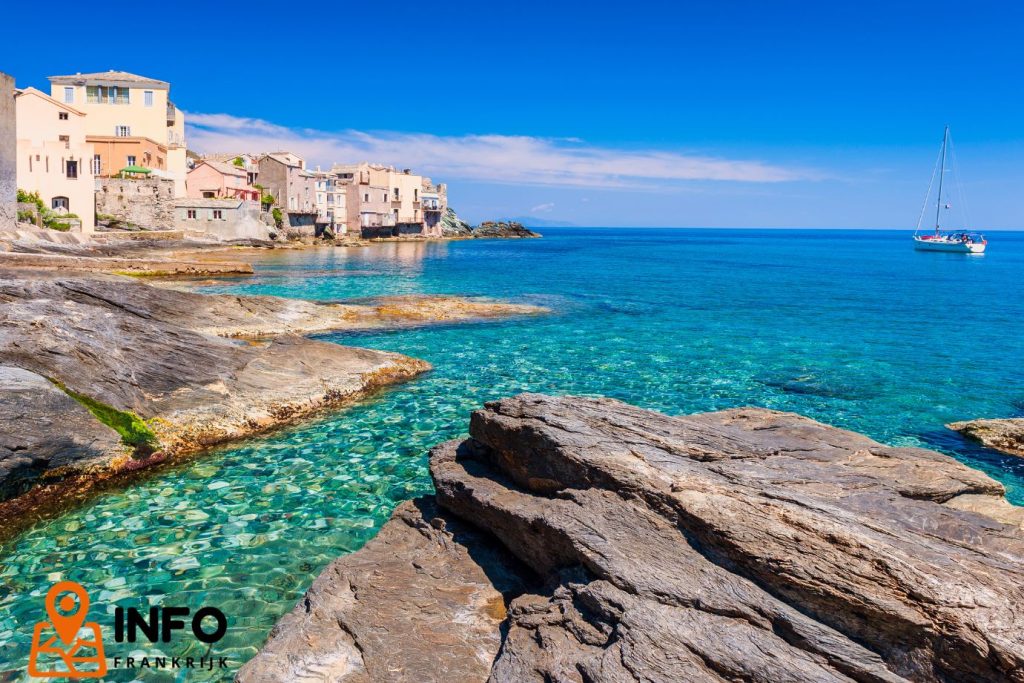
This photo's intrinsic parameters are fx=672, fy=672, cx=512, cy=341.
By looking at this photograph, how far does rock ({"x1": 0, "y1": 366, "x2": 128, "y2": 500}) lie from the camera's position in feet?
32.2

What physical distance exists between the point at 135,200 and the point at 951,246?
130004 millimetres

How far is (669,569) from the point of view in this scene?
588 cm

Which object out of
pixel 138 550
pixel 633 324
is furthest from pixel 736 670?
pixel 633 324

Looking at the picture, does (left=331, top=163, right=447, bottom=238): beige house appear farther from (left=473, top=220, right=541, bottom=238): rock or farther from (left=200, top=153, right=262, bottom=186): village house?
(left=473, top=220, right=541, bottom=238): rock

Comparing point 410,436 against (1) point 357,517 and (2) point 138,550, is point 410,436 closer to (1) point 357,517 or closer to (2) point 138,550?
(1) point 357,517

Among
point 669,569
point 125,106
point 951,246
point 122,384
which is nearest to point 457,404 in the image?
point 122,384

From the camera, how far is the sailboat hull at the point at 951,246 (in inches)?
4574

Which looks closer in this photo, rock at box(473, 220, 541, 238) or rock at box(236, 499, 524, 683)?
rock at box(236, 499, 524, 683)

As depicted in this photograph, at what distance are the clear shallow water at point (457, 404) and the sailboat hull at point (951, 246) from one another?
81.3 meters

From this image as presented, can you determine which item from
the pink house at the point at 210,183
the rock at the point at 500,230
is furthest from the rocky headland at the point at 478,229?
the pink house at the point at 210,183

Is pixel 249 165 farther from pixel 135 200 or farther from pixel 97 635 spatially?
pixel 97 635

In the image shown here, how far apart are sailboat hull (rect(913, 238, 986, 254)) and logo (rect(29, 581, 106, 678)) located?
5456 inches

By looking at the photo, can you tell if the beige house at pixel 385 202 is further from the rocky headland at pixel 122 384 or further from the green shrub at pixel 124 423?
the green shrub at pixel 124 423

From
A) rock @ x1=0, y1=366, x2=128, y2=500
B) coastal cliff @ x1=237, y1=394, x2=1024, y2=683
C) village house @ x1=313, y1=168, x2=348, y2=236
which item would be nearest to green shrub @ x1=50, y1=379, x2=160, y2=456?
rock @ x1=0, y1=366, x2=128, y2=500
